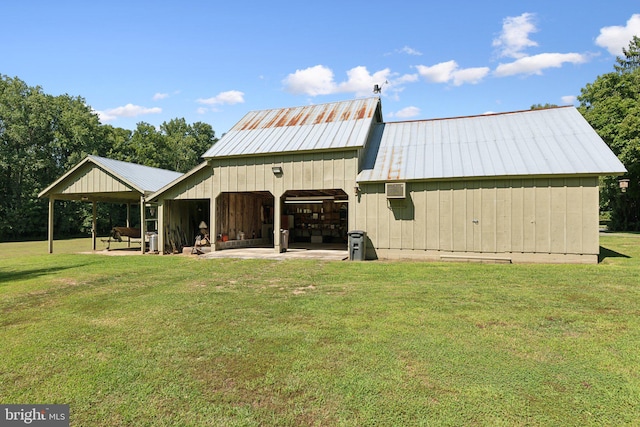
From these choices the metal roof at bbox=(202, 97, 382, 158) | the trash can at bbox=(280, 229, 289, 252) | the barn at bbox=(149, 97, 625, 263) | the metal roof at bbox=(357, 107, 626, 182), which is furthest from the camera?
the trash can at bbox=(280, 229, 289, 252)

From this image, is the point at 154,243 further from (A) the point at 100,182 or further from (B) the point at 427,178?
(B) the point at 427,178

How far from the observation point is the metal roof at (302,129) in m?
12.9

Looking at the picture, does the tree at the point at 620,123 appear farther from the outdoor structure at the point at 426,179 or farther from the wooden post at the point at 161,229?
the wooden post at the point at 161,229

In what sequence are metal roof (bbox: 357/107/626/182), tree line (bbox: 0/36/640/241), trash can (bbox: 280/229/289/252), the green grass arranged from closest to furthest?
the green grass < metal roof (bbox: 357/107/626/182) < trash can (bbox: 280/229/289/252) < tree line (bbox: 0/36/640/241)

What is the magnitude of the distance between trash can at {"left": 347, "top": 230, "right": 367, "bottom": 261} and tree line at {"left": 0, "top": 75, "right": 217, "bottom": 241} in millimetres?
27718

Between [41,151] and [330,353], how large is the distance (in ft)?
118

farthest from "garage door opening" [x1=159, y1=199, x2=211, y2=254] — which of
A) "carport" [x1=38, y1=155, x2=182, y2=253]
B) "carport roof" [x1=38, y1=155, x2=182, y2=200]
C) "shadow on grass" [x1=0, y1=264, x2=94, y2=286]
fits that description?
"shadow on grass" [x1=0, y1=264, x2=94, y2=286]

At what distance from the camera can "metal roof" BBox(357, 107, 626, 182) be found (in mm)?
10469

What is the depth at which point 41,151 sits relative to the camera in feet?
97.2

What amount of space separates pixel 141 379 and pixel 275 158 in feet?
35.4

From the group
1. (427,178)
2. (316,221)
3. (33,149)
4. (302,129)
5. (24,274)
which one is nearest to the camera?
(24,274)

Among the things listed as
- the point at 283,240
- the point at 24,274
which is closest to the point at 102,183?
the point at 24,274

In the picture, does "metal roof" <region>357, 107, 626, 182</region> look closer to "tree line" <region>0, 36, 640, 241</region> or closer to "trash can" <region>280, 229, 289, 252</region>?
"trash can" <region>280, 229, 289, 252</region>

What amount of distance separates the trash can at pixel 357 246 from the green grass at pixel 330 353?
439cm
